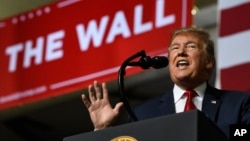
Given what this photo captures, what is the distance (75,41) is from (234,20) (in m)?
1.09

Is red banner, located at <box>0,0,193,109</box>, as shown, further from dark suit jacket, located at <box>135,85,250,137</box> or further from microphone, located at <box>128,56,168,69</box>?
microphone, located at <box>128,56,168,69</box>

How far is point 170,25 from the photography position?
3572 mm

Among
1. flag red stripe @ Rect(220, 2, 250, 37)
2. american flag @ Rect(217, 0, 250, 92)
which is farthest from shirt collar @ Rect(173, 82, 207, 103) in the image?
flag red stripe @ Rect(220, 2, 250, 37)

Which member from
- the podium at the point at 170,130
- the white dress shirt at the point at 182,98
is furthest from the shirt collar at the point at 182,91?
the podium at the point at 170,130

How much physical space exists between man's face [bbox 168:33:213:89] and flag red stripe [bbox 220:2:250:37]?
117 cm

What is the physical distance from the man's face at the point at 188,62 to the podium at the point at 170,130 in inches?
21.5

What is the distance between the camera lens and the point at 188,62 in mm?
2062

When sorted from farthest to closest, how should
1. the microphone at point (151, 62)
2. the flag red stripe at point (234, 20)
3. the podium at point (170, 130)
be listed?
1. the flag red stripe at point (234, 20)
2. the microphone at point (151, 62)
3. the podium at point (170, 130)

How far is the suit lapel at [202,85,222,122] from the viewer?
1.92 metres

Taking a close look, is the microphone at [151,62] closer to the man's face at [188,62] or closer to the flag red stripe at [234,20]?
the man's face at [188,62]

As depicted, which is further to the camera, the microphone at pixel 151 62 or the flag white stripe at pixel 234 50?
the flag white stripe at pixel 234 50

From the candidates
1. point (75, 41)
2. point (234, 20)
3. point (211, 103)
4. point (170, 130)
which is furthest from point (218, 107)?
point (75, 41)

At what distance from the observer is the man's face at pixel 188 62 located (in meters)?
2.04

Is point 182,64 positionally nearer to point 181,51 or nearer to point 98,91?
point 181,51
